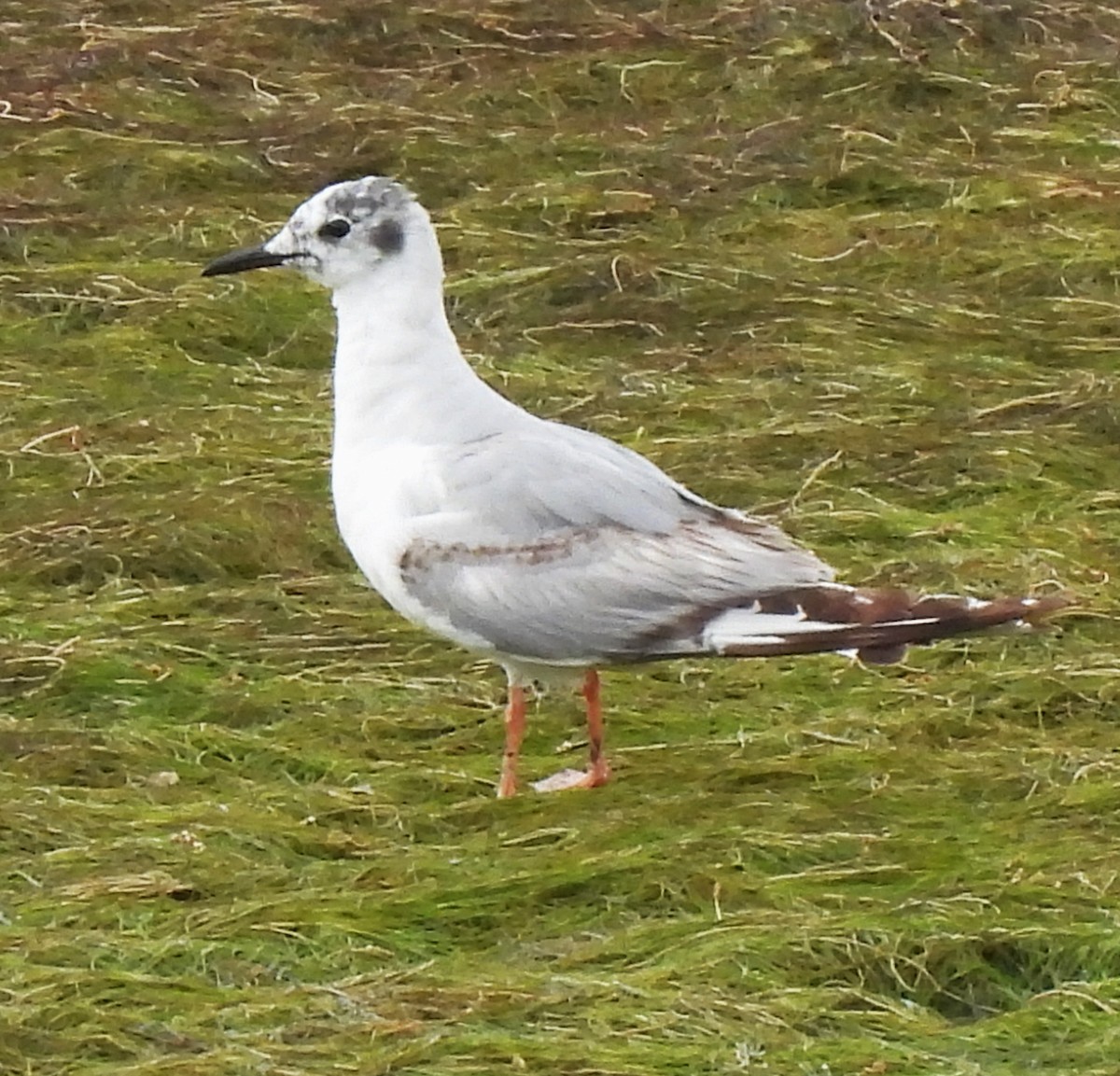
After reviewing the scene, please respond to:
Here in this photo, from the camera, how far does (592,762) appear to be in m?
4.47

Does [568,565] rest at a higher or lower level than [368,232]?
lower

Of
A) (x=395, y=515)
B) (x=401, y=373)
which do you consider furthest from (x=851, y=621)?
(x=401, y=373)

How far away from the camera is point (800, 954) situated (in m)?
3.65

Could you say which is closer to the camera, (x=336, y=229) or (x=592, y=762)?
(x=592, y=762)

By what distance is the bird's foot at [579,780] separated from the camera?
4410mm

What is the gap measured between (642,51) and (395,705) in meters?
5.33

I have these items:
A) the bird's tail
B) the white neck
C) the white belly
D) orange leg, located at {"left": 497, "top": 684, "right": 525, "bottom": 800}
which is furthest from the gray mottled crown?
the bird's tail

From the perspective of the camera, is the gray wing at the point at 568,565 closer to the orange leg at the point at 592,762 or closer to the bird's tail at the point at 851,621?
the bird's tail at the point at 851,621

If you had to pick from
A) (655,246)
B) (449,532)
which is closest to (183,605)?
(449,532)

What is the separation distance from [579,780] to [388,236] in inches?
38.5

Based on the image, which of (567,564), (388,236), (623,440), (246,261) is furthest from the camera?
(623,440)

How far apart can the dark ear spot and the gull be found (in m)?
0.27

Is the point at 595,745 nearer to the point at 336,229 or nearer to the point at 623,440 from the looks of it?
the point at 336,229

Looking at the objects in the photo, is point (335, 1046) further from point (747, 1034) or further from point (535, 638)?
point (535, 638)
